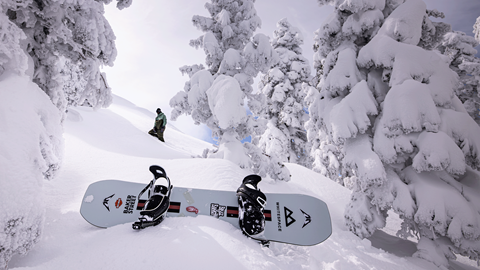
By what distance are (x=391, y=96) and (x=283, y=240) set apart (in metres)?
3.18

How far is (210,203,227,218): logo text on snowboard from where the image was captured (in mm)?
2635

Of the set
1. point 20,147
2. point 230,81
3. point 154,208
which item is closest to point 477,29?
point 230,81

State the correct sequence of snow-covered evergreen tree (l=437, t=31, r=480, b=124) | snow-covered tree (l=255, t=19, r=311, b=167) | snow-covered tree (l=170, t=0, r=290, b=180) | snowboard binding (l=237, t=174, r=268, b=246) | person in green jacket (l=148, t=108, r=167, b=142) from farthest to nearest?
snow-covered tree (l=255, t=19, r=311, b=167) < person in green jacket (l=148, t=108, r=167, b=142) < snow-covered evergreen tree (l=437, t=31, r=480, b=124) < snow-covered tree (l=170, t=0, r=290, b=180) < snowboard binding (l=237, t=174, r=268, b=246)

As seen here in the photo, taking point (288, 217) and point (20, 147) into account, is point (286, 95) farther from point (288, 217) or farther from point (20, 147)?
point (20, 147)

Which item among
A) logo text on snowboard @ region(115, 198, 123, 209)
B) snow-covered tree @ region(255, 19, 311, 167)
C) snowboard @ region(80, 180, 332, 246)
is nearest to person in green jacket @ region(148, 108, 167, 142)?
snow-covered tree @ region(255, 19, 311, 167)

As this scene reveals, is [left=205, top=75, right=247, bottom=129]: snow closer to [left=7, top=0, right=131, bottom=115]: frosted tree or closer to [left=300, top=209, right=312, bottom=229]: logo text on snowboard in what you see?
[left=7, top=0, right=131, bottom=115]: frosted tree

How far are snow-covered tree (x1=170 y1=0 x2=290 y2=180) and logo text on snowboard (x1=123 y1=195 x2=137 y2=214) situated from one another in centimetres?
282

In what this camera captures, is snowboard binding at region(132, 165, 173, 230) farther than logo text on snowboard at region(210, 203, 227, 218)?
No

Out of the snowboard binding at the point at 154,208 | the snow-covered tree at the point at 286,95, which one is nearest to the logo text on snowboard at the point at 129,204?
the snowboard binding at the point at 154,208

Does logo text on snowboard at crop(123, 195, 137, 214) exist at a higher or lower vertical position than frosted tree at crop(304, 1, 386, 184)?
lower

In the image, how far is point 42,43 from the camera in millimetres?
2732

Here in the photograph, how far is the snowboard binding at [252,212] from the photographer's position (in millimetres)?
2316

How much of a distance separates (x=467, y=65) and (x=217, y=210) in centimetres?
1326

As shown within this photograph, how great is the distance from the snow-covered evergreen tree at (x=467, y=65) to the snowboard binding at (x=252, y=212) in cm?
1236
